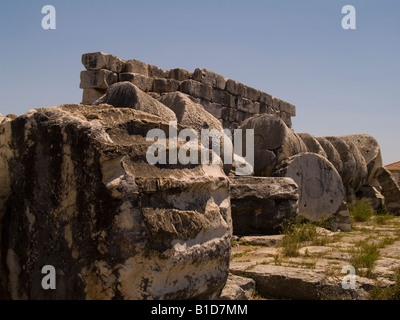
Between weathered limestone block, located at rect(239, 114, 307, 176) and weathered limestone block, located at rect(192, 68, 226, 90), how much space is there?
4537 millimetres

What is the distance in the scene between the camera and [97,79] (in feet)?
32.6

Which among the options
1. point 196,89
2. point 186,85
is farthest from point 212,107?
point 186,85

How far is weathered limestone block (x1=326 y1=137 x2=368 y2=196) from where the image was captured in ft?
33.0

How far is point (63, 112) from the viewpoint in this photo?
2605 mm

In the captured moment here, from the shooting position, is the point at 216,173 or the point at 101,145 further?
the point at 216,173

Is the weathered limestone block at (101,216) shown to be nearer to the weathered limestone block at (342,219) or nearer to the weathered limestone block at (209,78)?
the weathered limestone block at (342,219)

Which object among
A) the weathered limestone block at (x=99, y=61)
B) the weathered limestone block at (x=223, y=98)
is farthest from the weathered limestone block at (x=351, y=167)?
the weathered limestone block at (x=99, y=61)

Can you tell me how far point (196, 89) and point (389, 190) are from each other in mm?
5500

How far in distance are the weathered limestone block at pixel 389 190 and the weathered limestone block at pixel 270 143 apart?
4.82 m

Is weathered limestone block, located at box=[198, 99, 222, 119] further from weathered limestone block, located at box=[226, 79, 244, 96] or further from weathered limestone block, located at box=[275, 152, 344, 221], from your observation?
weathered limestone block, located at box=[275, 152, 344, 221]

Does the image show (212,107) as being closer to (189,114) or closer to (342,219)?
(342,219)
